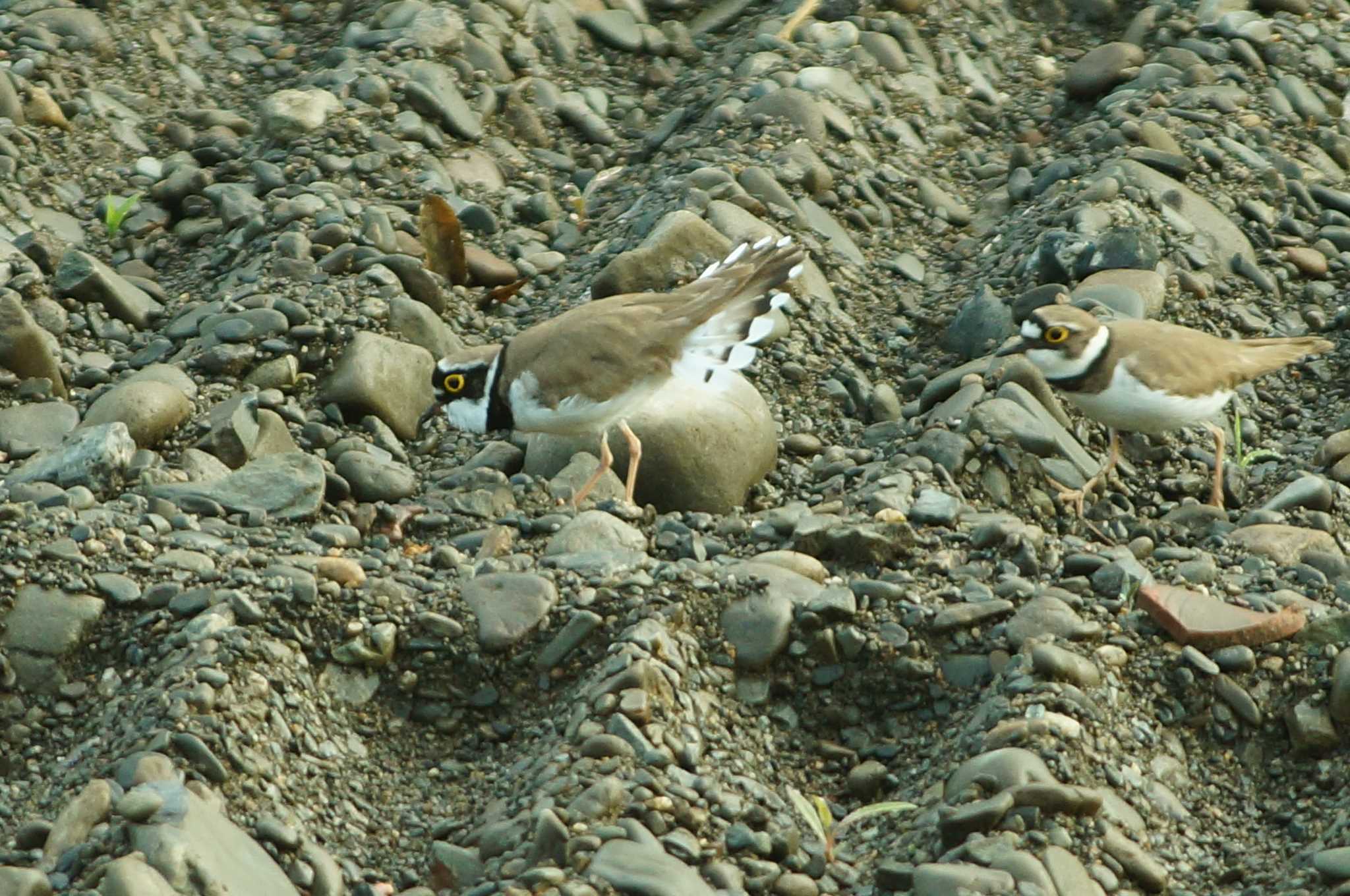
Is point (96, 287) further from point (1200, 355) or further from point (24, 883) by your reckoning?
point (1200, 355)

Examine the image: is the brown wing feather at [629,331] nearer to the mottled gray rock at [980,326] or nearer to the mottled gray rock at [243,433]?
the mottled gray rock at [243,433]

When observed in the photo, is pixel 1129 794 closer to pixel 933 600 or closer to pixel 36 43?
pixel 933 600

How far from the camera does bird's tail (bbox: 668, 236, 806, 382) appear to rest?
7.50 metres

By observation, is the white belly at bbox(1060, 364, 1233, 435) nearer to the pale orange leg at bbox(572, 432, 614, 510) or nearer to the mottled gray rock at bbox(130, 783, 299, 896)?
the pale orange leg at bbox(572, 432, 614, 510)

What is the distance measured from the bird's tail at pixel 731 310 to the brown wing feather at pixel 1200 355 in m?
1.50

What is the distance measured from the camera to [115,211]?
9.32 meters

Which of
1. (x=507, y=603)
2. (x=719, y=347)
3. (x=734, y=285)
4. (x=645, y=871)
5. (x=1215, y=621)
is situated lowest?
(x=719, y=347)

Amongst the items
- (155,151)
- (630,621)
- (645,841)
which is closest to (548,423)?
(630,621)

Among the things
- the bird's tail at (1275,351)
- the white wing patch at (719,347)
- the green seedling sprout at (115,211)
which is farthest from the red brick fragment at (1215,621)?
the green seedling sprout at (115,211)

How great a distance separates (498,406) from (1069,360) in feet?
8.06

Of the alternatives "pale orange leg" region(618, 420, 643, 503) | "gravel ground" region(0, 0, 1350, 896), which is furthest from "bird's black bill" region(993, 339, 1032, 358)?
"pale orange leg" region(618, 420, 643, 503)

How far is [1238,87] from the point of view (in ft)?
34.5

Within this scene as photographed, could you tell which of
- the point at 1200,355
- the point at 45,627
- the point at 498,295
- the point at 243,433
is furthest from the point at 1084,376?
the point at 45,627

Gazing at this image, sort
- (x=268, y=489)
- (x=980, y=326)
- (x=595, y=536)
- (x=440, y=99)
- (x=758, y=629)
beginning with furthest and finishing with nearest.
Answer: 1. (x=440, y=99)
2. (x=980, y=326)
3. (x=268, y=489)
4. (x=595, y=536)
5. (x=758, y=629)
